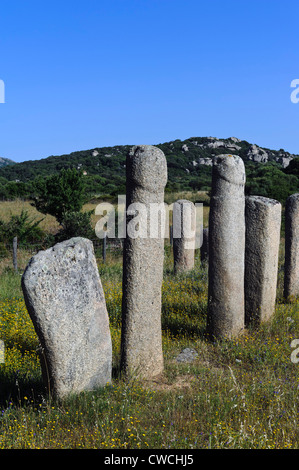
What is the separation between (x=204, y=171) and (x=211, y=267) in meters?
54.5

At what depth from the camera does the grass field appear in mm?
4477

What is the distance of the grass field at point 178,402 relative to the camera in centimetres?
448

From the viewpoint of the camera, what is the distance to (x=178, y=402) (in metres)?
5.20

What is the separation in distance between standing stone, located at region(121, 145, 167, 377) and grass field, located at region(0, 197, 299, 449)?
421mm

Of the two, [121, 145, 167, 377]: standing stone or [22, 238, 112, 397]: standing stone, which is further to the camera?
[121, 145, 167, 377]: standing stone

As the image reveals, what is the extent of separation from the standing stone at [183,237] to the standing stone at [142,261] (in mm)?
7482

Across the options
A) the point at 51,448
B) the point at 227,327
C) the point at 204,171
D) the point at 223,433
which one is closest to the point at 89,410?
the point at 51,448

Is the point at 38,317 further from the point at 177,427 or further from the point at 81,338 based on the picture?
the point at 177,427

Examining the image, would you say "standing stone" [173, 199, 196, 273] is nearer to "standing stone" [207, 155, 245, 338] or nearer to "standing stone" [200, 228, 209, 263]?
"standing stone" [200, 228, 209, 263]

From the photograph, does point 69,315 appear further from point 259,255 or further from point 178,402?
point 259,255

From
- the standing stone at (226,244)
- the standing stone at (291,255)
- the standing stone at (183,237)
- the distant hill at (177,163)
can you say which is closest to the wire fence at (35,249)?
the standing stone at (183,237)

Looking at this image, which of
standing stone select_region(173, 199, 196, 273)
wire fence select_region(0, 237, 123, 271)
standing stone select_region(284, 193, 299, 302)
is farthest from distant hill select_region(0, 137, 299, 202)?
standing stone select_region(284, 193, 299, 302)

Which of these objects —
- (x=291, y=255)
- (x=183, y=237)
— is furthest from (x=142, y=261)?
(x=183, y=237)

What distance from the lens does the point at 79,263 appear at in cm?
510
